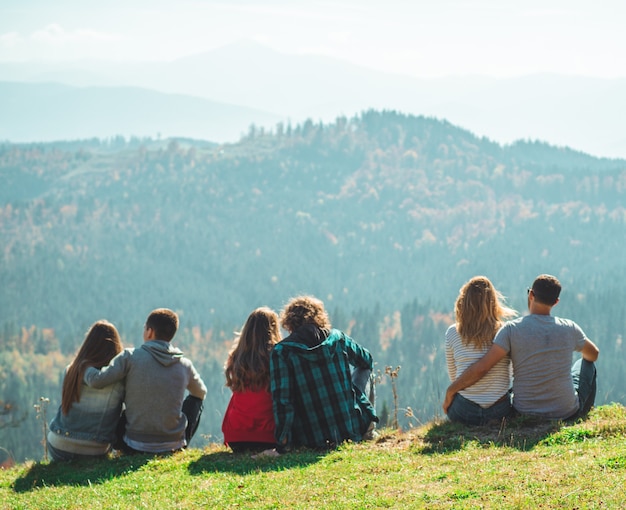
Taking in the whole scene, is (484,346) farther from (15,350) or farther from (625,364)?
(15,350)

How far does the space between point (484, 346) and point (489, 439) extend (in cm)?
120

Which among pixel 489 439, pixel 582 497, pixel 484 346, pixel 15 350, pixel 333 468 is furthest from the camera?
pixel 15 350

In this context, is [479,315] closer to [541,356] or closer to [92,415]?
[541,356]

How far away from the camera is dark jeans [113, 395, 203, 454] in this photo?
30.9ft

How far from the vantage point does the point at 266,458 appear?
8.49m

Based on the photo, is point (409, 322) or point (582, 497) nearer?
point (582, 497)

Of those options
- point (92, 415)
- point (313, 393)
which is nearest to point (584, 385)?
point (313, 393)

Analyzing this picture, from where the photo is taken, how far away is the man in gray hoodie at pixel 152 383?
912 centimetres

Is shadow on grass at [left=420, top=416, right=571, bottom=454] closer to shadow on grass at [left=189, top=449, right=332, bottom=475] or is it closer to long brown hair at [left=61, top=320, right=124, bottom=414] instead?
shadow on grass at [left=189, top=449, right=332, bottom=475]

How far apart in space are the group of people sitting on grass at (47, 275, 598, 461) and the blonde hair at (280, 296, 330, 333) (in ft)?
0.04

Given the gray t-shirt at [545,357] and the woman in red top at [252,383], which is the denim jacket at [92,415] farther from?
the gray t-shirt at [545,357]

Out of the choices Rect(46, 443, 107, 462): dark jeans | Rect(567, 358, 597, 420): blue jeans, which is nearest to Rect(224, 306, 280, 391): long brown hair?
Rect(46, 443, 107, 462): dark jeans

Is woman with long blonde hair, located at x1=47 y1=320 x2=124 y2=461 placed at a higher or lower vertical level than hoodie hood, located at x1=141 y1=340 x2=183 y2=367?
lower

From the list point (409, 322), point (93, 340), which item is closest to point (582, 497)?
point (93, 340)
